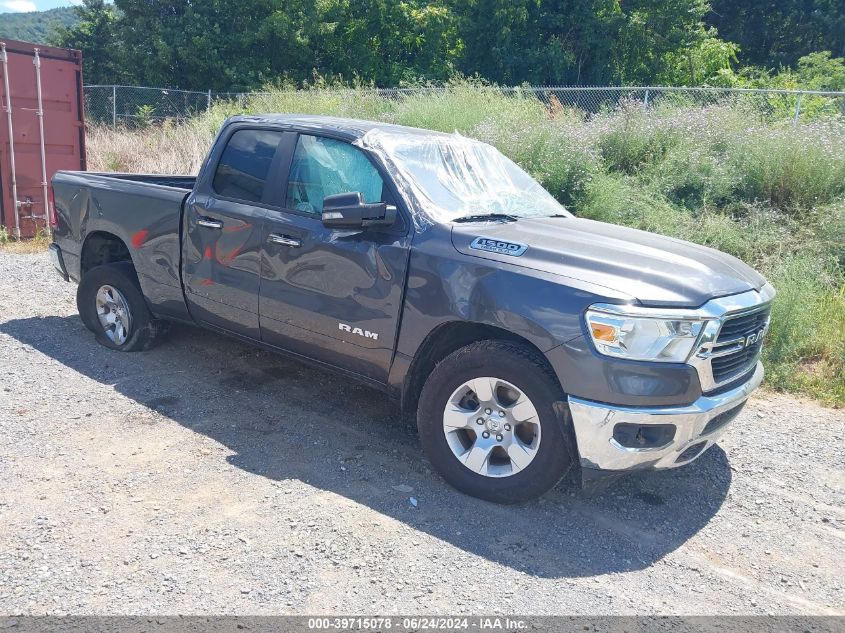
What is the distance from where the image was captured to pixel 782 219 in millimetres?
8391

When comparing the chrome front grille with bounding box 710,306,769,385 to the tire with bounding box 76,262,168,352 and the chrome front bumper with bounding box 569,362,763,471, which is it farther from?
the tire with bounding box 76,262,168,352

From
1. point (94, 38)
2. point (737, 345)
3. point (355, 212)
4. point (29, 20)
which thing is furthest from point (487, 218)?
point (29, 20)

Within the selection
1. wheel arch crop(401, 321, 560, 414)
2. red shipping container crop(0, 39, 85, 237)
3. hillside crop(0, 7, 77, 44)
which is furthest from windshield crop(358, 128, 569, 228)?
hillside crop(0, 7, 77, 44)

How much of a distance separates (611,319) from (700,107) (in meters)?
9.04

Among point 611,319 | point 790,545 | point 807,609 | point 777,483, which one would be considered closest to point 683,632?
point 807,609

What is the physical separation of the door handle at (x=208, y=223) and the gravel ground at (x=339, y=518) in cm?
121

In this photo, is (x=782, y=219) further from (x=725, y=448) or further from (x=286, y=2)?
(x=286, y=2)

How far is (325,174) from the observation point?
464cm

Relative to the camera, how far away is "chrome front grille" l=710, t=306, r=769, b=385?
363 cm

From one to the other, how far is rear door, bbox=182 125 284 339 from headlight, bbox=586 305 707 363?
2.38 metres

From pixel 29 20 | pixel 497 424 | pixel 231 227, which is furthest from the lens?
pixel 29 20

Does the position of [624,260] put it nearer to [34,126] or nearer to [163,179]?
[163,179]

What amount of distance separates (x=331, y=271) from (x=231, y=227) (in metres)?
0.95

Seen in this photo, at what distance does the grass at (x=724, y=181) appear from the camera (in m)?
6.33
